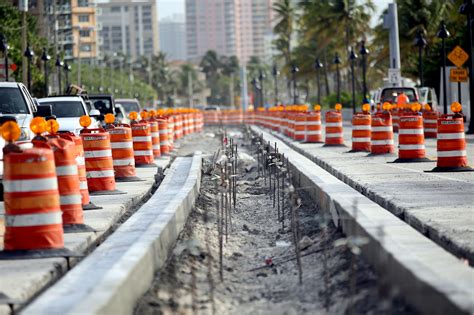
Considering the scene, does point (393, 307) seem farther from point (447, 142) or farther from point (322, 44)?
point (322, 44)

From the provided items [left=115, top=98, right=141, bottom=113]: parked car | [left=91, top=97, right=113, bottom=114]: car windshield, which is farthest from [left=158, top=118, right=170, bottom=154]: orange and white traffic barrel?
[left=115, top=98, right=141, bottom=113]: parked car

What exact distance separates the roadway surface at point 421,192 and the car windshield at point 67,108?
575 centimetres

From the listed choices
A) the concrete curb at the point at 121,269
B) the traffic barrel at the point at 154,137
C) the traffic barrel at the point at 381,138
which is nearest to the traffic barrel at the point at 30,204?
the concrete curb at the point at 121,269

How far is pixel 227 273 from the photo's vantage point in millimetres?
11492

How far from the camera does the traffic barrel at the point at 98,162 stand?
1812 centimetres

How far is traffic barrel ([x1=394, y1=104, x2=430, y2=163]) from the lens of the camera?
24.5 metres

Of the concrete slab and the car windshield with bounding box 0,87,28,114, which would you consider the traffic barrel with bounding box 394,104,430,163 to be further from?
the car windshield with bounding box 0,87,28,114

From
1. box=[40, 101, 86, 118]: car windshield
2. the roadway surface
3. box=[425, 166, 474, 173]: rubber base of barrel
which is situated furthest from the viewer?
box=[40, 101, 86, 118]: car windshield

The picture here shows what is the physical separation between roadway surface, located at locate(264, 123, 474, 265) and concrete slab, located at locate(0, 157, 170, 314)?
3.49 m

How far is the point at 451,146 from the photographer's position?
837 inches

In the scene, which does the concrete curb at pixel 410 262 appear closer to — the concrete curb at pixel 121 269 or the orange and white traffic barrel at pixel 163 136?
the concrete curb at pixel 121 269

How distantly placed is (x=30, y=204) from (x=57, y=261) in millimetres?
652

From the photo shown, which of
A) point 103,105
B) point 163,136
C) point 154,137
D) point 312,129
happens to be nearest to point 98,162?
point 154,137

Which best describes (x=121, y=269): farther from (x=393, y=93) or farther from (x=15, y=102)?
(x=393, y=93)
